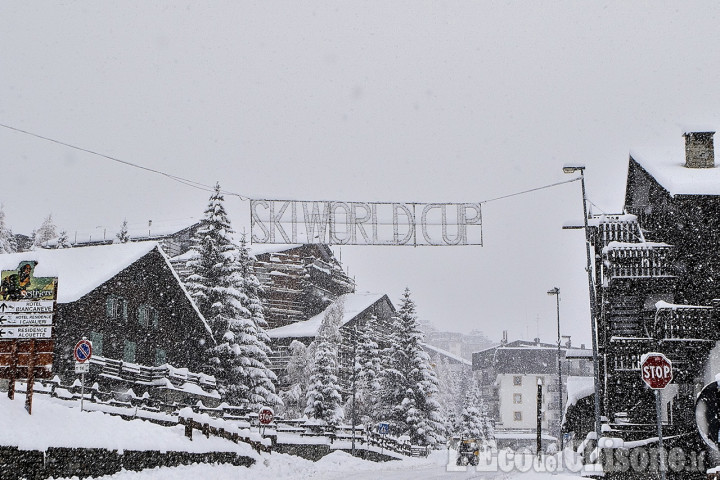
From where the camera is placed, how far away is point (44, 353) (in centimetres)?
1719

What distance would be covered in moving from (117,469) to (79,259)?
84.8 ft

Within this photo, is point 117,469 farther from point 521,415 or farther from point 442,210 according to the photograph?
point 521,415

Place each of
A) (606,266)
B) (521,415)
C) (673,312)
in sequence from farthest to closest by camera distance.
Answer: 1. (521,415)
2. (606,266)
3. (673,312)

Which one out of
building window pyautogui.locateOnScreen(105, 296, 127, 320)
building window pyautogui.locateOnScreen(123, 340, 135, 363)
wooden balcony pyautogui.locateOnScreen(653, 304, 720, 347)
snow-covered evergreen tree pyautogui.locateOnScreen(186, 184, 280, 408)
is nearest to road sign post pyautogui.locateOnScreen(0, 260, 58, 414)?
wooden balcony pyautogui.locateOnScreen(653, 304, 720, 347)

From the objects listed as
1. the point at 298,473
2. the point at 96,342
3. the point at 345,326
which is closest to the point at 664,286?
the point at 298,473

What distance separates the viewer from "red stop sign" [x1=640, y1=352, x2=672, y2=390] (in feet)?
54.4

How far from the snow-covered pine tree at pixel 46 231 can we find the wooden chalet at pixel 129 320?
4575 cm

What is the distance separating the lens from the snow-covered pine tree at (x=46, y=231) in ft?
286

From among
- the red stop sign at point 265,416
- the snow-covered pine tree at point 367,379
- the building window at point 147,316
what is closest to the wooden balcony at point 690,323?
the red stop sign at point 265,416

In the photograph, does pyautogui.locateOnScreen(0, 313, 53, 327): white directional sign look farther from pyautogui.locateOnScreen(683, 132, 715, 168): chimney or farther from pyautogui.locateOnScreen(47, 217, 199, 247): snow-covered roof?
pyautogui.locateOnScreen(47, 217, 199, 247): snow-covered roof

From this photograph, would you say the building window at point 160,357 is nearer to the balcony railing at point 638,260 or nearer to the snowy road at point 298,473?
the snowy road at point 298,473

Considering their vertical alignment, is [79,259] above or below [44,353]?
above

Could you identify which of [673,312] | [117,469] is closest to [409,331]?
[673,312]

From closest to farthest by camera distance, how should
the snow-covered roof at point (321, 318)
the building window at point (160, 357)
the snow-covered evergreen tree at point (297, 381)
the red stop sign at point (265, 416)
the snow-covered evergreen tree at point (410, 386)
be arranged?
the red stop sign at point (265, 416) → the building window at point (160, 357) → the snow-covered evergreen tree at point (297, 381) → the snow-covered evergreen tree at point (410, 386) → the snow-covered roof at point (321, 318)
